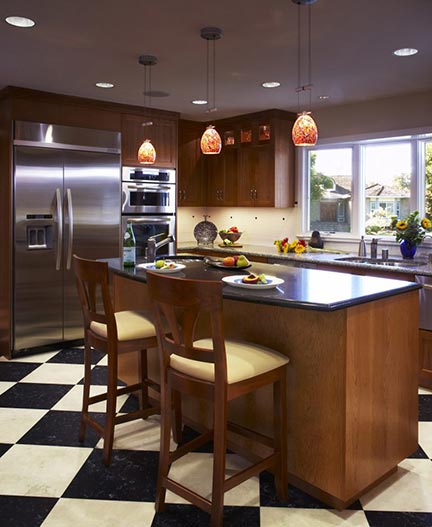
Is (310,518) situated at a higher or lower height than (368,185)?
lower

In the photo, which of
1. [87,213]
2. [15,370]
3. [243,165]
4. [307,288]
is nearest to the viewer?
[307,288]

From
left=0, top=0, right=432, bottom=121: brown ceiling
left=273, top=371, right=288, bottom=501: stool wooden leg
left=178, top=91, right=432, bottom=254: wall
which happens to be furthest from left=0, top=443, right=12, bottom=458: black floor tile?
left=178, top=91, right=432, bottom=254: wall

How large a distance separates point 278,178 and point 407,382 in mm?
3471

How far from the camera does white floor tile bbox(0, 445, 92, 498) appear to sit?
238 centimetres

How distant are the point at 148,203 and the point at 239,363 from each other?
3.62 meters

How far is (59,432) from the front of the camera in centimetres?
300

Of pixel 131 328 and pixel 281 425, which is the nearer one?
pixel 281 425

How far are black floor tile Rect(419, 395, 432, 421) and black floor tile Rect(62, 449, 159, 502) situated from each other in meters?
1.73

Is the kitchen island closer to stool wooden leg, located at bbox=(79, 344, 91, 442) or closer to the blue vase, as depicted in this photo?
stool wooden leg, located at bbox=(79, 344, 91, 442)

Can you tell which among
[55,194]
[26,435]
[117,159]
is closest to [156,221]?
[117,159]

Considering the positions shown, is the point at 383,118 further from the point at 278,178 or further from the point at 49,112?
the point at 49,112

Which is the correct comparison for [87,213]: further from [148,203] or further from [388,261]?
[388,261]

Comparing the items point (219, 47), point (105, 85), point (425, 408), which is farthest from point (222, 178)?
point (425, 408)

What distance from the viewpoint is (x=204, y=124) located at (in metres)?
6.32
